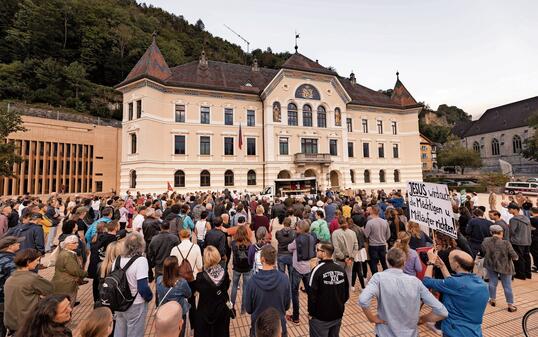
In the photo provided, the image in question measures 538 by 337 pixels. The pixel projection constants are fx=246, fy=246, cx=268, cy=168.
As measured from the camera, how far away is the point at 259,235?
5.26m

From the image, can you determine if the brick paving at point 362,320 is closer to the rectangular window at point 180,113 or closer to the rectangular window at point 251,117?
the rectangular window at point 180,113

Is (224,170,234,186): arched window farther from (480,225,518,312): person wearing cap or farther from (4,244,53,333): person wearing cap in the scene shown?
(4,244,53,333): person wearing cap

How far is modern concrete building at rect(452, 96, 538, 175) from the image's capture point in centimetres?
5834

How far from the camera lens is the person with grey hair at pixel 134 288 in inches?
146

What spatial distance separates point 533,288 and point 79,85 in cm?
5012

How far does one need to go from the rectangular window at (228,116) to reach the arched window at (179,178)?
793 cm

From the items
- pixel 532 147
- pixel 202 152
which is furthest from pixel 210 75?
pixel 532 147

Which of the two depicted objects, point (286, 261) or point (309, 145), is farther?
point (309, 145)

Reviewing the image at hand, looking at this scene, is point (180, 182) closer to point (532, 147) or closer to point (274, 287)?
point (274, 287)

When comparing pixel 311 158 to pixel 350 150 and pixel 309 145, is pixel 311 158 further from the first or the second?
pixel 350 150

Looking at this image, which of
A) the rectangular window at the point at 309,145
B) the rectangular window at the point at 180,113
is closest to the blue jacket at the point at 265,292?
the rectangular window at the point at 180,113

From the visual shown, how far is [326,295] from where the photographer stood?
342 centimetres

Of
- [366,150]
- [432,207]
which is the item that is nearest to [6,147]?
[432,207]

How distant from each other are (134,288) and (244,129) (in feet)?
90.0
